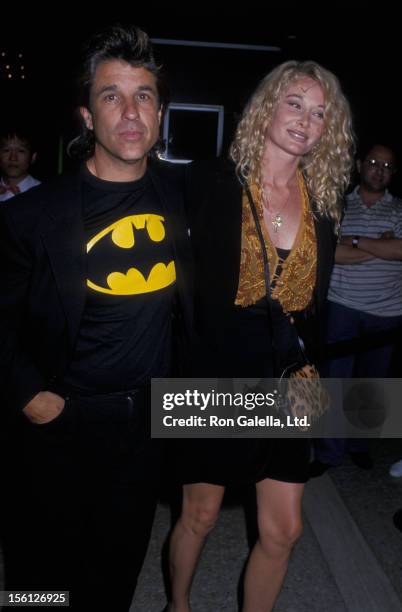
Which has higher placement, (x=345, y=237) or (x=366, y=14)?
(x=366, y=14)

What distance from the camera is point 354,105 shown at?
796 cm

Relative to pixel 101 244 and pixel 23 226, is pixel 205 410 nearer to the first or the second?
pixel 101 244

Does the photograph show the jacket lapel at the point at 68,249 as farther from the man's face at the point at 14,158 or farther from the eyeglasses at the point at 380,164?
the man's face at the point at 14,158

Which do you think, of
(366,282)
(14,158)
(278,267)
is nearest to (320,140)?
(278,267)

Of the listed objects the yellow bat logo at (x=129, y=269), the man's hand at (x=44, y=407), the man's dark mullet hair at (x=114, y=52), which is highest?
the man's dark mullet hair at (x=114, y=52)

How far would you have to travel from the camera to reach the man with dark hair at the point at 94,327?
1782 mm

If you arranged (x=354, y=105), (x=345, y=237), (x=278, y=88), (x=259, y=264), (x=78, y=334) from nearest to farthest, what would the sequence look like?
(x=78, y=334) → (x=259, y=264) → (x=278, y=88) → (x=345, y=237) → (x=354, y=105)

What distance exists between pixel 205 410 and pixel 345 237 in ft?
6.79

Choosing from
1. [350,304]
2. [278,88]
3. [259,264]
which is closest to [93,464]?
[259,264]

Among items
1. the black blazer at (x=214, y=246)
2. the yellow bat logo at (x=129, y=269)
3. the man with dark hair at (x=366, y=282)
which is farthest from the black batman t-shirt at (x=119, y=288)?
the man with dark hair at (x=366, y=282)

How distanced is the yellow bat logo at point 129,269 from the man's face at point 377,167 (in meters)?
2.37

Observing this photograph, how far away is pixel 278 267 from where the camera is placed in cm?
224

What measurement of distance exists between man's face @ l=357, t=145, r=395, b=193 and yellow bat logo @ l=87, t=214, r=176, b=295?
7.78ft

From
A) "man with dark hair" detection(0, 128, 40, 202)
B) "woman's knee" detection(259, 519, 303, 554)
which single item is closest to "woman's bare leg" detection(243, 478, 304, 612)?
"woman's knee" detection(259, 519, 303, 554)
